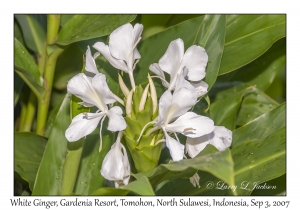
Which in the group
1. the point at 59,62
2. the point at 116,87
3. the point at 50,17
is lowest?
the point at 116,87

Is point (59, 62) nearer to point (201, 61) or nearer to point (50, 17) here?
point (50, 17)

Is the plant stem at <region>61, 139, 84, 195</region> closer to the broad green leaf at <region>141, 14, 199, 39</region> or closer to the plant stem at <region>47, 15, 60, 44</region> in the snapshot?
the plant stem at <region>47, 15, 60, 44</region>

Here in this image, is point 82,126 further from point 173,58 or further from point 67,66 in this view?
point 67,66

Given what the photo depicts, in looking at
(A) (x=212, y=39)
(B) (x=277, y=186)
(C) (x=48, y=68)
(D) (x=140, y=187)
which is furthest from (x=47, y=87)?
(B) (x=277, y=186)

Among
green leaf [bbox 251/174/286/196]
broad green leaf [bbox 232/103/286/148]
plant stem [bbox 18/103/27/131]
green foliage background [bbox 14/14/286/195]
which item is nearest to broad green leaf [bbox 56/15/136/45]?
green foliage background [bbox 14/14/286/195]

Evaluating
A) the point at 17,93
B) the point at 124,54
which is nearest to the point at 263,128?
the point at 124,54

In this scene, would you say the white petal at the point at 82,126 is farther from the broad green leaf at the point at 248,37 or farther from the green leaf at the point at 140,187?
the broad green leaf at the point at 248,37
